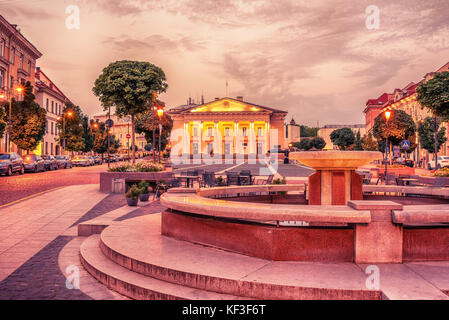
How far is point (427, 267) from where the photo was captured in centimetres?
498

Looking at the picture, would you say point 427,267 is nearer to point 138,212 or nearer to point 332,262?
point 332,262

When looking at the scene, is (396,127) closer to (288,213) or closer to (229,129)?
(288,213)

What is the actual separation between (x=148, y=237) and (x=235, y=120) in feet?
309

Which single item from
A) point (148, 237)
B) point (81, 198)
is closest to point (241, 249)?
point (148, 237)

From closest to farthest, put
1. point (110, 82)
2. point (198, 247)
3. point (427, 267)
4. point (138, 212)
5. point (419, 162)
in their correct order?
point (427, 267) → point (198, 247) → point (138, 212) → point (110, 82) → point (419, 162)

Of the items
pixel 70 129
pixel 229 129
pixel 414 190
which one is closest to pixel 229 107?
pixel 229 129

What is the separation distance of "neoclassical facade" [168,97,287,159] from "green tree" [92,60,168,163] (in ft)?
243

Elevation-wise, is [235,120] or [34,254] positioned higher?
[235,120]

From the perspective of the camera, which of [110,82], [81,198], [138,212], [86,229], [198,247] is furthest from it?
[110,82]

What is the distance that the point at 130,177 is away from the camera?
60.6 ft

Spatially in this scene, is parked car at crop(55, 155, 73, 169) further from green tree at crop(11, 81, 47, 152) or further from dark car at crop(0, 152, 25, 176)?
dark car at crop(0, 152, 25, 176)

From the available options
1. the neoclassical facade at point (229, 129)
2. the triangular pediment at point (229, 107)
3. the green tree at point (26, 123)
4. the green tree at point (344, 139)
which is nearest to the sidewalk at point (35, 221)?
the green tree at point (26, 123)

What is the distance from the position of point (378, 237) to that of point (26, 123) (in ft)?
142

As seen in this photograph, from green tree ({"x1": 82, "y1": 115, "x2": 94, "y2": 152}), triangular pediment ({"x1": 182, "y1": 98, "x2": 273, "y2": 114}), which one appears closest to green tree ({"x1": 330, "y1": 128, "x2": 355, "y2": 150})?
triangular pediment ({"x1": 182, "y1": 98, "x2": 273, "y2": 114})
